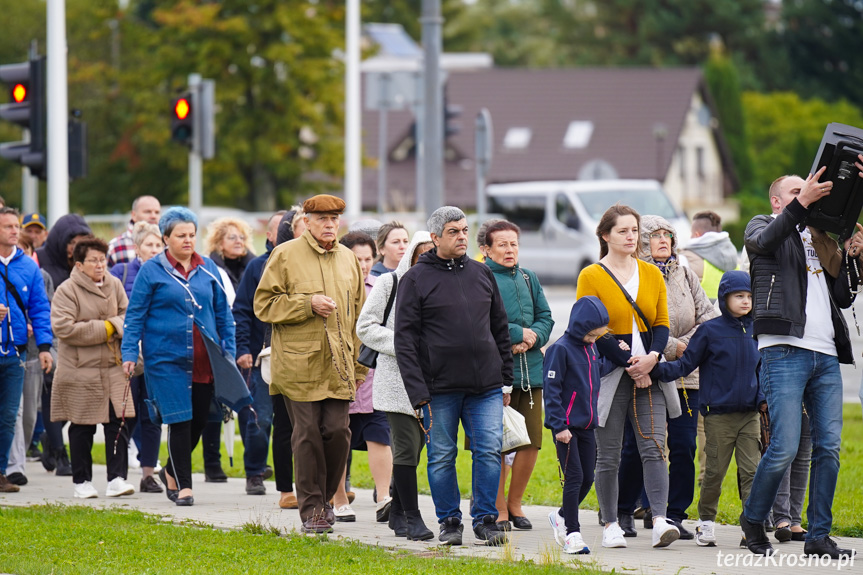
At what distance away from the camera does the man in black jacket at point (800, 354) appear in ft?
24.3

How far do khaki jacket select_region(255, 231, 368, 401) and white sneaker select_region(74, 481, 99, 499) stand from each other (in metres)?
2.27

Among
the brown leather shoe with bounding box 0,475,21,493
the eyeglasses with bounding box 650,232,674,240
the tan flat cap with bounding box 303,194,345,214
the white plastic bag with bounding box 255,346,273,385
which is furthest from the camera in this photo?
the brown leather shoe with bounding box 0,475,21,493

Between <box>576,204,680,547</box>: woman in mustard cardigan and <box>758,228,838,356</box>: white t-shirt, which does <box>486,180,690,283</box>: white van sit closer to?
<box>576,204,680,547</box>: woman in mustard cardigan

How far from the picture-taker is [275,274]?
28.9 feet

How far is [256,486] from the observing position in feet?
34.8

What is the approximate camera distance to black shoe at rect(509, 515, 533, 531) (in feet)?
29.3

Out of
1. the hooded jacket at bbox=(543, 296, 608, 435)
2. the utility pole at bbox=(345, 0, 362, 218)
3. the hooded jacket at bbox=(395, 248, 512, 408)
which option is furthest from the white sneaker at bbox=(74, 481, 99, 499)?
the utility pole at bbox=(345, 0, 362, 218)

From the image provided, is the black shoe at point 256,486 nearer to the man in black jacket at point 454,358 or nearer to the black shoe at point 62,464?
the black shoe at point 62,464

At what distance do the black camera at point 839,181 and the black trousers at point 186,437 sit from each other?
475cm

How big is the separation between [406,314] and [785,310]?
2152 mm

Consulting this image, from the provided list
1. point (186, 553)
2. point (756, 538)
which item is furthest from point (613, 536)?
point (186, 553)

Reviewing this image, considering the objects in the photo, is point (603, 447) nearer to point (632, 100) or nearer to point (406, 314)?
point (406, 314)

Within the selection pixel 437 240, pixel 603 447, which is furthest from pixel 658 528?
pixel 437 240

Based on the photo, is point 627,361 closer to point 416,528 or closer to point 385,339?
point 385,339
